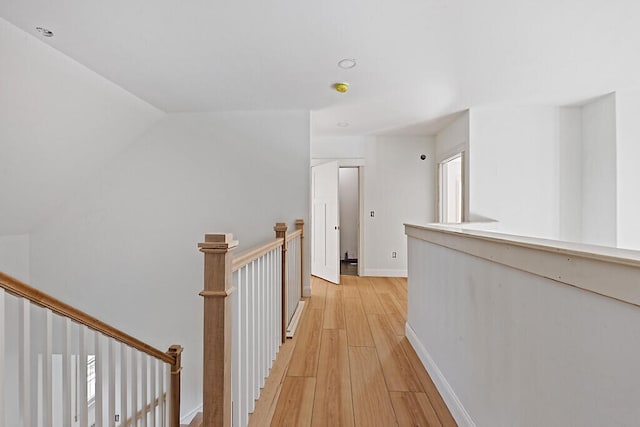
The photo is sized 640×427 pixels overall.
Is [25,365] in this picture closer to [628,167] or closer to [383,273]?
[383,273]

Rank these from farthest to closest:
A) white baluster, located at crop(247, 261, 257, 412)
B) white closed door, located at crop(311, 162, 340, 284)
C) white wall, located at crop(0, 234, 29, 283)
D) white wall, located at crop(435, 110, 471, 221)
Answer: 1. white closed door, located at crop(311, 162, 340, 284)
2. white wall, located at crop(435, 110, 471, 221)
3. white wall, located at crop(0, 234, 29, 283)
4. white baluster, located at crop(247, 261, 257, 412)

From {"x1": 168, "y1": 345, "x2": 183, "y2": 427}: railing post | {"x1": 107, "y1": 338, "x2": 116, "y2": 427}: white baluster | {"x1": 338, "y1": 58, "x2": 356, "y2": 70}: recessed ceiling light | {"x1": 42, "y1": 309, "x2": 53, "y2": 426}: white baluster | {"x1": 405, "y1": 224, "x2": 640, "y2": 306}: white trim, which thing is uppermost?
{"x1": 338, "y1": 58, "x2": 356, "y2": 70}: recessed ceiling light

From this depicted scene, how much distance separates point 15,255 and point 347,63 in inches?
175

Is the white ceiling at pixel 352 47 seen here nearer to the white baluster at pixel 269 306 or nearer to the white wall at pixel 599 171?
the white wall at pixel 599 171

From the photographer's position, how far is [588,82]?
3062 millimetres

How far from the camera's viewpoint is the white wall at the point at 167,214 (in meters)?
4.00

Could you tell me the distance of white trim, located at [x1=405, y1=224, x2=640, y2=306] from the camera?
68 cm

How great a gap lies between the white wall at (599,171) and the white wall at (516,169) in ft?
0.92

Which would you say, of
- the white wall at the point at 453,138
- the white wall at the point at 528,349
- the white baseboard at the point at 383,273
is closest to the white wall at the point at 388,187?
the white baseboard at the point at 383,273

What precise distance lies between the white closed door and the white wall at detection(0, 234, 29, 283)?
373cm

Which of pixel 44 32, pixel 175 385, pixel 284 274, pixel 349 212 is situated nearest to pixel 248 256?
pixel 284 274

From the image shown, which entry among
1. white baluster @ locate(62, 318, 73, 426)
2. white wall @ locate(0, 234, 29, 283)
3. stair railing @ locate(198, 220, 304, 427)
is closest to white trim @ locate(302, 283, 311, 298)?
stair railing @ locate(198, 220, 304, 427)

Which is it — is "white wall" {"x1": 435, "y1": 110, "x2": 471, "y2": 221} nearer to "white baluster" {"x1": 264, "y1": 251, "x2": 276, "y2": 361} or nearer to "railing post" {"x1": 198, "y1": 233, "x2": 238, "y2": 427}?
"white baluster" {"x1": 264, "y1": 251, "x2": 276, "y2": 361}

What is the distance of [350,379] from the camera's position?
6.68ft
